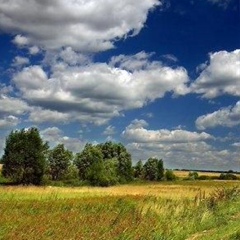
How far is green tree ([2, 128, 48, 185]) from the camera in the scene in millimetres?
67688

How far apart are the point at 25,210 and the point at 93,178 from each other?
5795 cm

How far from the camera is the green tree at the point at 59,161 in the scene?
318ft

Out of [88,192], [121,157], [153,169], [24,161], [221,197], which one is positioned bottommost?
[88,192]

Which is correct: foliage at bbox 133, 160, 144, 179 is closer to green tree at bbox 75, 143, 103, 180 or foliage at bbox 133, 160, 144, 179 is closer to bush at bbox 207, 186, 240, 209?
green tree at bbox 75, 143, 103, 180

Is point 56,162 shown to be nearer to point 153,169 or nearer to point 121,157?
point 121,157

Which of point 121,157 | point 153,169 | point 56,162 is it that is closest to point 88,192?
point 56,162

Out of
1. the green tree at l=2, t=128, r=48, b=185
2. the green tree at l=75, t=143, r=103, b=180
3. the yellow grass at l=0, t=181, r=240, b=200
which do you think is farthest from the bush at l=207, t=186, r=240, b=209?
the green tree at l=75, t=143, r=103, b=180

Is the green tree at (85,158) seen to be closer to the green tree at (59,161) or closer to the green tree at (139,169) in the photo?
the green tree at (59,161)

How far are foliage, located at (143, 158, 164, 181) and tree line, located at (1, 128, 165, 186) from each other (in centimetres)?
2228

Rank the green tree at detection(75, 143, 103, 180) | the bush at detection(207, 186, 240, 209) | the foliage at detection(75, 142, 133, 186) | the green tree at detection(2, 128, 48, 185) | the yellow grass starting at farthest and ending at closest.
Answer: the green tree at detection(75, 143, 103, 180), the foliage at detection(75, 142, 133, 186), the green tree at detection(2, 128, 48, 185), the yellow grass, the bush at detection(207, 186, 240, 209)

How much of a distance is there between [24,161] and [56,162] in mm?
29396

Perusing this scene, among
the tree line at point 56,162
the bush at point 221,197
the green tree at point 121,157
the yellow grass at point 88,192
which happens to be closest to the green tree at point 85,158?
the tree line at point 56,162

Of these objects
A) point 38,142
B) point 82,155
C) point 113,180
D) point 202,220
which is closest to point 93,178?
point 113,180

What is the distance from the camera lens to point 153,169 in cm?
13338
